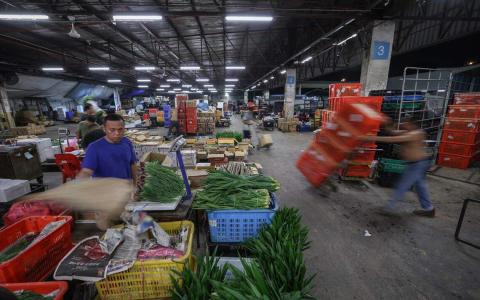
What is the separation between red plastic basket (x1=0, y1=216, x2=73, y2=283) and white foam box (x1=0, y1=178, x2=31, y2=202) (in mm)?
1903

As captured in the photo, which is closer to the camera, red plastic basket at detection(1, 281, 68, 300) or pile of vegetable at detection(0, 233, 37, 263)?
red plastic basket at detection(1, 281, 68, 300)

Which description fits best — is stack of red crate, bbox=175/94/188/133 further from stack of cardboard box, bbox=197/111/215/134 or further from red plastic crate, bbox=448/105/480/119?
red plastic crate, bbox=448/105/480/119

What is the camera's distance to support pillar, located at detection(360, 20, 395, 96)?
6.43m

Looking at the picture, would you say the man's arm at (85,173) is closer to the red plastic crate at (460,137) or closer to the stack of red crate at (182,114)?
the red plastic crate at (460,137)

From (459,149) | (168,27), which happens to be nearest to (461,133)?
(459,149)

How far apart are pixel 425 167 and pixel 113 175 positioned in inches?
189

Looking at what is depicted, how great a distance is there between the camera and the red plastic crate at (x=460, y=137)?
5.71m

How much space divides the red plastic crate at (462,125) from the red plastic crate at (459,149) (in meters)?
0.47

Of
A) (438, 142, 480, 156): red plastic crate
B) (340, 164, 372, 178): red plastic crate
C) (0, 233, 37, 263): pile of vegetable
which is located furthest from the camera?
(438, 142, 480, 156): red plastic crate

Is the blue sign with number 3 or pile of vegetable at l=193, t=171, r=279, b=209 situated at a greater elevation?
the blue sign with number 3

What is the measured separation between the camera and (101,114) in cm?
567

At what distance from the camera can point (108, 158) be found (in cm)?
255

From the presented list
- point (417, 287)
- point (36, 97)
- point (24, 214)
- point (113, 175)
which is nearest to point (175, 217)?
point (113, 175)

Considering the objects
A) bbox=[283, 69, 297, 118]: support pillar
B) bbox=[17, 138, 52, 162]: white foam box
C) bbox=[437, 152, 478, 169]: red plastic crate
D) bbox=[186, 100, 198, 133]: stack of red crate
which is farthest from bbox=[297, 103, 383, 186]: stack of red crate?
bbox=[283, 69, 297, 118]: support pillar
